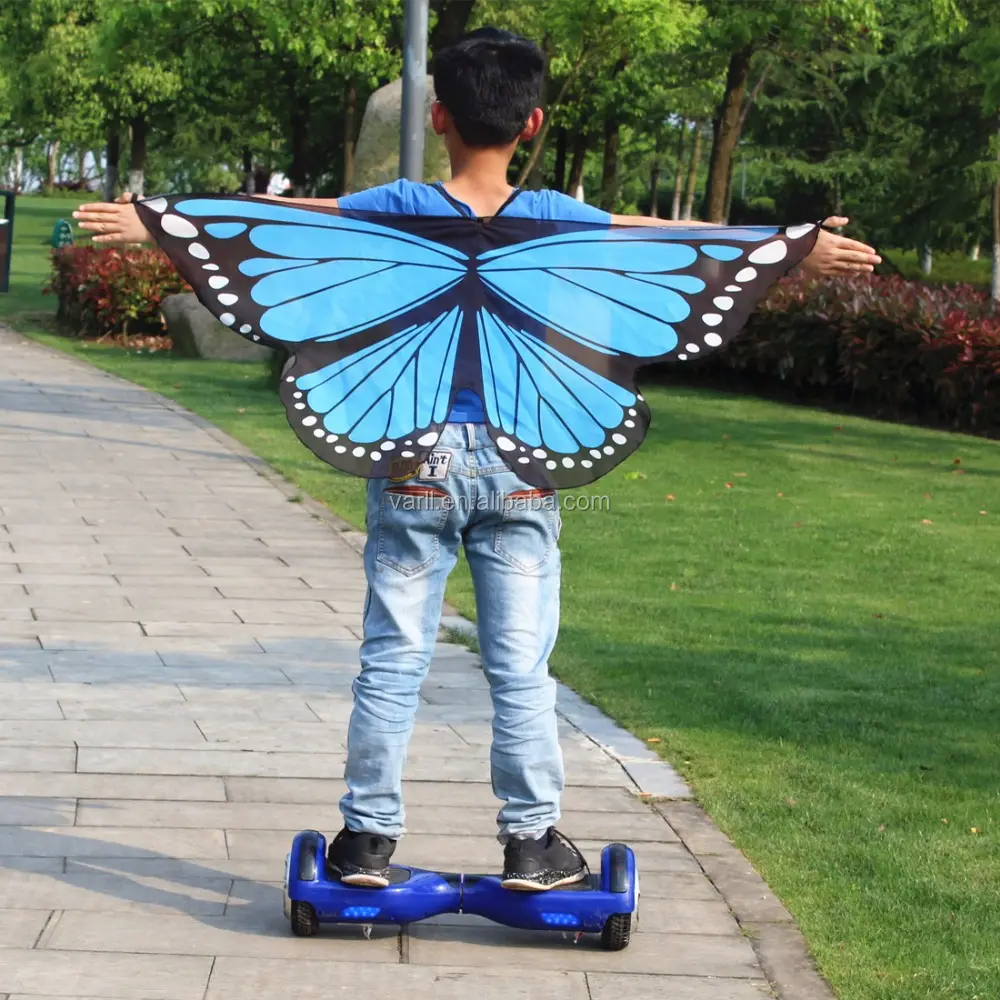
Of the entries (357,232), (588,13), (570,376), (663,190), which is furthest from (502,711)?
(663,190)

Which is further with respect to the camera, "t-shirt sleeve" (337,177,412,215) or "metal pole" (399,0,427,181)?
"metal pole" (399,0,427,181)

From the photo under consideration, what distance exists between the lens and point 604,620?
7625 millimetres

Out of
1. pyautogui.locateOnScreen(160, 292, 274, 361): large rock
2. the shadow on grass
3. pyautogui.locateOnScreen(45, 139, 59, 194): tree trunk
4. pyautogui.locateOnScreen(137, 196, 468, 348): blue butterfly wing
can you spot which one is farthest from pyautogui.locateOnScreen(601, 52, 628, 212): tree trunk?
pyautogui.locateOnScreen(45, 139, 59, 194): tree trunk

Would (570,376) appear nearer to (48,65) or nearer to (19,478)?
(19,478)

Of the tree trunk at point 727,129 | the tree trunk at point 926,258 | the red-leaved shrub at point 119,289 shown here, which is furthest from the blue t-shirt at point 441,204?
the tree trunk at point 926,258

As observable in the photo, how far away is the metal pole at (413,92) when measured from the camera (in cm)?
1086

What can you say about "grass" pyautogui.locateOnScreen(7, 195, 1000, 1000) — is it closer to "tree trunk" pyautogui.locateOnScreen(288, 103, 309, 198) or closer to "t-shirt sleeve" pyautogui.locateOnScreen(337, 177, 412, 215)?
"t-shirt sleeve" pyautogui.locateOnScreen(337, 177, 412, 215)

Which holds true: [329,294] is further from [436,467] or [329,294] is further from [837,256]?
[837,256]

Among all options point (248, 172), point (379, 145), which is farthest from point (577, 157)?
point (379, 145)

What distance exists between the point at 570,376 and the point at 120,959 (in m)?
1.54

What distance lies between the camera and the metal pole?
10.9m

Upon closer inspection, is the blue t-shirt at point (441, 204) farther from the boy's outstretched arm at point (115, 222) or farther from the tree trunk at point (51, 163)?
the tree trunk at point (51, 163)

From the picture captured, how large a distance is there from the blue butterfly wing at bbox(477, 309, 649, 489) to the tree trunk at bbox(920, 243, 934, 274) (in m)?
40.5

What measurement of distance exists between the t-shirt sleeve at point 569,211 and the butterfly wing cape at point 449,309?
2 cm
